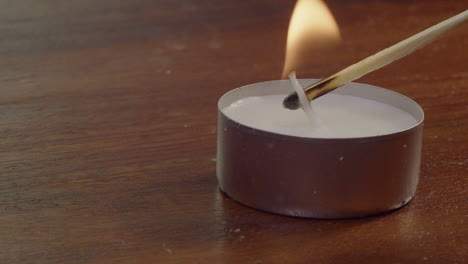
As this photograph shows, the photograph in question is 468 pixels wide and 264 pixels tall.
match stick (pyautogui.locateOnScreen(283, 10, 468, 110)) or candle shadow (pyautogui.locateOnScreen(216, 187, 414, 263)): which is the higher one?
match stick (pyautogui.locateOnScreen(283, 10, 468, 110))

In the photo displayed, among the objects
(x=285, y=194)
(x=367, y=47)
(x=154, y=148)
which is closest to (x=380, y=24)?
(x=367, y=47)

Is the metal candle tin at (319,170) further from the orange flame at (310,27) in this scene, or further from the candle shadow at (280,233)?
the orange flame at (310,27)

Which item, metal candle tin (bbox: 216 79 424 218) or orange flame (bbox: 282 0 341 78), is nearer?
metal candle tin (bbox: 216 79 424 218)

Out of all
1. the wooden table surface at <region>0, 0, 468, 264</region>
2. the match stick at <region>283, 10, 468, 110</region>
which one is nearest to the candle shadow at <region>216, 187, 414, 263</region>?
the wooden table surface at <region>0, 0, 468, 264</region>

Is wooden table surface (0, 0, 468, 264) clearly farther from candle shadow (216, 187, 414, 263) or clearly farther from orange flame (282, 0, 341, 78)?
orange flame (282, 0, 341, 78)

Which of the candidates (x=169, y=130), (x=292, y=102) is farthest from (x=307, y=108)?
(x=169, y=130)

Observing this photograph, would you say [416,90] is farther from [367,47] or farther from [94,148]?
[94,148]
